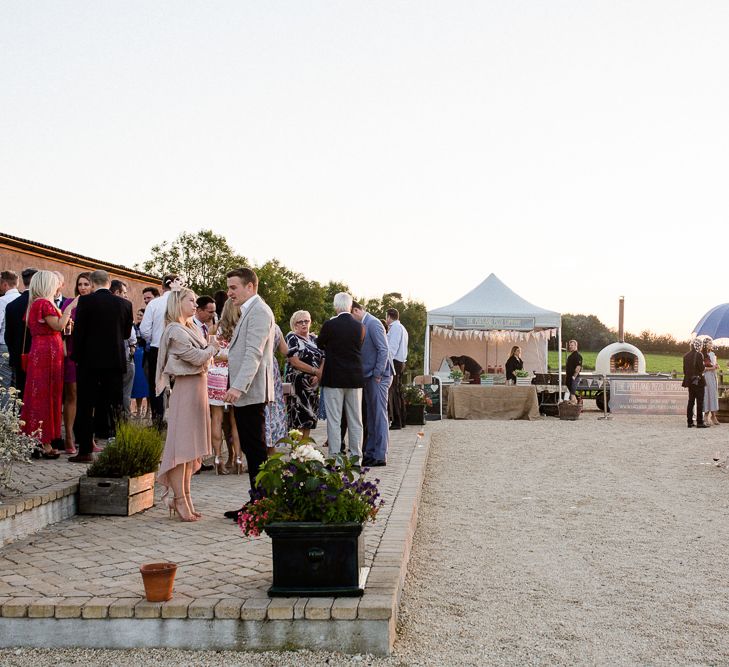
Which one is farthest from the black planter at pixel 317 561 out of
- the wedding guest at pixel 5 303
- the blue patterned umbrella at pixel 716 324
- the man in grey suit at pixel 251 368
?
the blue patterned umbrella at pixel 716 324

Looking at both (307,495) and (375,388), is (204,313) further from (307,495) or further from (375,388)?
(307,495)

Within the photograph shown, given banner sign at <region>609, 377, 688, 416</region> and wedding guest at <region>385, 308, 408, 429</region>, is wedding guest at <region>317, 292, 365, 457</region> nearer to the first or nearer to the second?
wedding guest at <region>385, 308, 408, 429</region>

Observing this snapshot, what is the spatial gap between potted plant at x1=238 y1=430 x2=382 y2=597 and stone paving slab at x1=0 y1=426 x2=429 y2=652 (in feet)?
0.29

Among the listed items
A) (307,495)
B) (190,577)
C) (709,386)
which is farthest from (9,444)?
(709,386)

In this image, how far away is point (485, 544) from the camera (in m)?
5.86

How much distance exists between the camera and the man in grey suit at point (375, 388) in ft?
29.0

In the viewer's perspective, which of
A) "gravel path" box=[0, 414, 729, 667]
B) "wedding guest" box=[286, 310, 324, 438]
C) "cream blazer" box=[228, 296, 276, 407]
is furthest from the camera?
"wedding guest" box=[286, 310, 324, 438]

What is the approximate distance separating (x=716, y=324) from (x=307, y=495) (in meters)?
21.8

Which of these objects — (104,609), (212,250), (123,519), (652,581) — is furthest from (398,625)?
(212,250)

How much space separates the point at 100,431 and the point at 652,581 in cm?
555

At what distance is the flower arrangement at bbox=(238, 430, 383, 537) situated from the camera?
390 cm

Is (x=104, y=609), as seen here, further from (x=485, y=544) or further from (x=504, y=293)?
(x=504, y=293)

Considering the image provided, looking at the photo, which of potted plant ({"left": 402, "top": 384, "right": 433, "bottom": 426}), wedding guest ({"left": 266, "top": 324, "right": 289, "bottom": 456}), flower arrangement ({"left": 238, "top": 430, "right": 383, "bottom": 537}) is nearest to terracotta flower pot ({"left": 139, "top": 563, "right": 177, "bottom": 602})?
flower arrangement ({"left": 238, "top": 430, "right": 383, "bottom": 537})

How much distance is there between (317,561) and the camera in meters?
3.89
